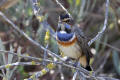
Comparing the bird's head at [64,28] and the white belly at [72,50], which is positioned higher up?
the bird's head at [64,28]

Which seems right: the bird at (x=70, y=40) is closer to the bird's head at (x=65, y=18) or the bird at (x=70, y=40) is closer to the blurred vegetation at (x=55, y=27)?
the bird's head at (x=65, y=18)

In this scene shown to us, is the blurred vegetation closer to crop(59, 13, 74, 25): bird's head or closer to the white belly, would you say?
the white belly

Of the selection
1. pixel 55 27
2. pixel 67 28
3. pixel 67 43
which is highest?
pixel 67 28

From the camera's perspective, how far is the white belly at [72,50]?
296cm

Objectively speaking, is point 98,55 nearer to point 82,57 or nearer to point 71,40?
point 82,57

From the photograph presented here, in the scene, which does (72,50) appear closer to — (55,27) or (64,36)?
(64,36)

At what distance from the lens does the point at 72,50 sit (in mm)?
3000

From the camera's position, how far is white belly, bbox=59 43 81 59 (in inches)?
116

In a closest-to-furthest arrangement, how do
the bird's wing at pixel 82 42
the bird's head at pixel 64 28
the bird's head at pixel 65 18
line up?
the bird's head at pixel 65 18, the bird's head at pixel 64 28, the bird's wing at pixel 82 42

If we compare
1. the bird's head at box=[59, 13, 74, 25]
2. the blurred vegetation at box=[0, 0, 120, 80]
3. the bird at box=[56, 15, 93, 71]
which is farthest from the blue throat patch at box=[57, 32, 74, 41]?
the blurred vegetation at box=[0, 0, 120, 80]

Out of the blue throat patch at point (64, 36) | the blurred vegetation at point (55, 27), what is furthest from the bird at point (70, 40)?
the blurred vegetation at point (55, 27)

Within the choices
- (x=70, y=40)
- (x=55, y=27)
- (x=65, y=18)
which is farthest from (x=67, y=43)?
(x=55, y=27)

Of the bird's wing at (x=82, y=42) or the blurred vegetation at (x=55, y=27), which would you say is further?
the blurred vegetation at (x=55, y=27)

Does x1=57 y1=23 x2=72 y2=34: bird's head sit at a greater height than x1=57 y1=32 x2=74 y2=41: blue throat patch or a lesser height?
greater
